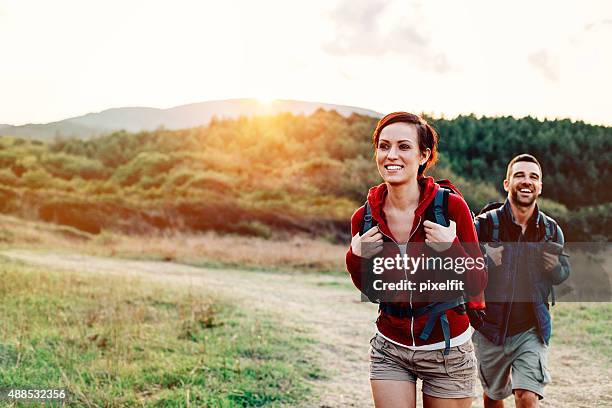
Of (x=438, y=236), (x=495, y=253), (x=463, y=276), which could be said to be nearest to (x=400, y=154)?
(x=438, y=236)

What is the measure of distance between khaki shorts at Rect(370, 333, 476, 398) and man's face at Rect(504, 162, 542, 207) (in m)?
2.08

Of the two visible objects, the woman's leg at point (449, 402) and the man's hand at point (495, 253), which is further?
the man's hand at point (495, 253)

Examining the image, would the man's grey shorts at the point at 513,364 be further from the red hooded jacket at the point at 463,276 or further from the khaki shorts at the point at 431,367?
the red hooded jacket at the point at 463,276

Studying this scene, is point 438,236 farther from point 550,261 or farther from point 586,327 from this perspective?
point 586,327

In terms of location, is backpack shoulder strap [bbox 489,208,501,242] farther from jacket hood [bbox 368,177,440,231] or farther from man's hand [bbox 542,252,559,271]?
jacket hood [bbox 368,177,440,231]

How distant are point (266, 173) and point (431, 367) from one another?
31065 millimetres

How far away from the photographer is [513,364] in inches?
202

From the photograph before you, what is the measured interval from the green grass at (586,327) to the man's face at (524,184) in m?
5.91

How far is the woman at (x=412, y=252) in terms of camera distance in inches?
132

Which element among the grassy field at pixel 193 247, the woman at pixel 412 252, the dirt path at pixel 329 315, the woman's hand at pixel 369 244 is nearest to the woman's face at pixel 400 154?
the woman at pixel 412 252

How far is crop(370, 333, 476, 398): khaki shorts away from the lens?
11.0ft

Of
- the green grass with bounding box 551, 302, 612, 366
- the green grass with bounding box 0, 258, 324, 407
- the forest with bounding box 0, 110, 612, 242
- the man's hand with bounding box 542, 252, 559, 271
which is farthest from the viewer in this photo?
the forest with bounding box 0, 110, 612, 242

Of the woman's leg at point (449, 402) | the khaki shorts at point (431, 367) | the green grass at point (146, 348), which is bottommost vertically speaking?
the green grass at point (146, 348)

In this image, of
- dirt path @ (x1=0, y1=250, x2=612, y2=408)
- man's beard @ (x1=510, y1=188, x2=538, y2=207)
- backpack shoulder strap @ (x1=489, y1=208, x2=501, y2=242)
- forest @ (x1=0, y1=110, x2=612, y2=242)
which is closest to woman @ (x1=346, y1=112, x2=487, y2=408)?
backpack shoulder strap @ (x1=489, y1=208, x2=501, y2=242)
